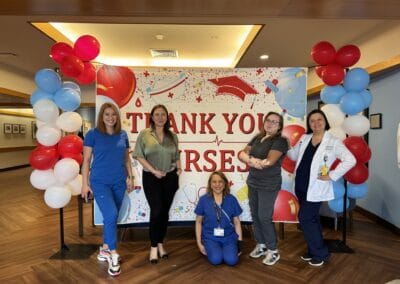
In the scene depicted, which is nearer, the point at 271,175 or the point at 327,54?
the point at 271,175

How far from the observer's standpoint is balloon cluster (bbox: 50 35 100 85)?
273 centimetres

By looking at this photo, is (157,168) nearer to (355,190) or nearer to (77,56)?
(77,56)

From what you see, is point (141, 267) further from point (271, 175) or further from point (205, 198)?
point (271, 175)

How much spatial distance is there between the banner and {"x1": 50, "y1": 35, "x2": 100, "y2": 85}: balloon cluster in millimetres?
256

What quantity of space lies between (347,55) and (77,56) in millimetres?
2697

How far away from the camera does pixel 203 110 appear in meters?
3.24

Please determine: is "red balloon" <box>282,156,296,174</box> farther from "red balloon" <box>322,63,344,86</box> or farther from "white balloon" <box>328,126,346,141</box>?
"red balloon" <box>322,63,344,86</box>

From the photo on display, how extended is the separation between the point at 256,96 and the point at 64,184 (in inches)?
88.7

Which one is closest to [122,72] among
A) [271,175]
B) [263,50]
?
[271,175]

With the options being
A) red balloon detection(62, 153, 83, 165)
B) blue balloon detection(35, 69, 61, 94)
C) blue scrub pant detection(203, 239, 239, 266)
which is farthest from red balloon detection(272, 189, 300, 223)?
blue balloon detection(35, 69, 61, 94)

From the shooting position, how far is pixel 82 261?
9.24 feet

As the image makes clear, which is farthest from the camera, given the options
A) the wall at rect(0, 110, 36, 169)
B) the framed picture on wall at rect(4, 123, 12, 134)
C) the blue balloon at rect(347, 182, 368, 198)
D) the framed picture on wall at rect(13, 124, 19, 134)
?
the framed picture on wall at rect(13, 124, 19, 134)

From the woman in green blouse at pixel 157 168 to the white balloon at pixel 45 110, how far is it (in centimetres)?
87

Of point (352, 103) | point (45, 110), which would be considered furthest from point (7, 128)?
point (352, 103)
